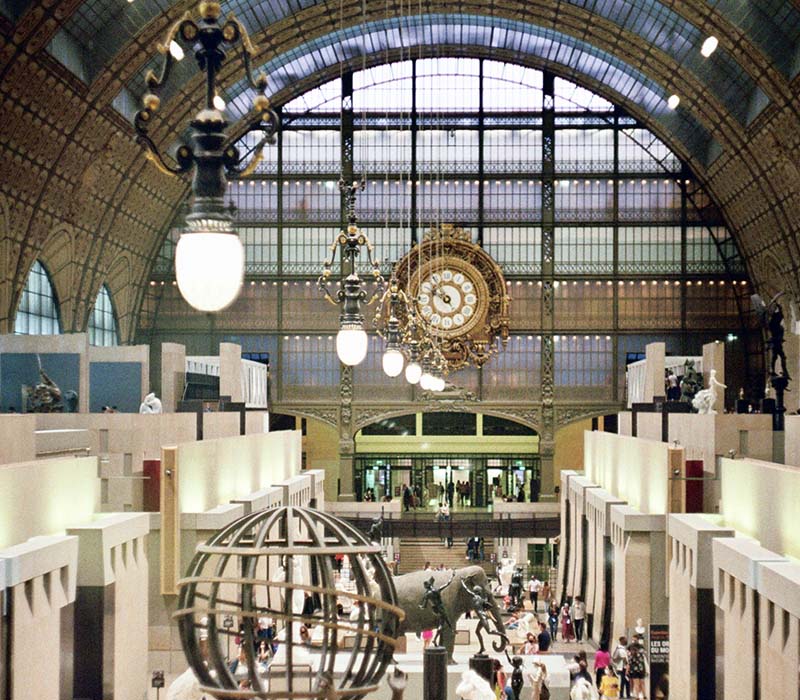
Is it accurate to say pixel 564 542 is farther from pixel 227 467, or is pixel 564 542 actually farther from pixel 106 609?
pixel 106 609

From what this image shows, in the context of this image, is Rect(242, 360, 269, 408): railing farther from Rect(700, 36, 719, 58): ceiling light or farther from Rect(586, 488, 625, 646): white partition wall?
Rect(700, 36, 719, 58): ceiling light

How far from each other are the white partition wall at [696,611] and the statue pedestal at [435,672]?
15.6ft

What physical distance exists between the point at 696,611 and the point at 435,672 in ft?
16.3

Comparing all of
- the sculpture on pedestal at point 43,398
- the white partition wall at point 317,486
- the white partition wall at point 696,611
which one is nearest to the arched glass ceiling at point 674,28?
the sculpture on pedestal at point 43,398

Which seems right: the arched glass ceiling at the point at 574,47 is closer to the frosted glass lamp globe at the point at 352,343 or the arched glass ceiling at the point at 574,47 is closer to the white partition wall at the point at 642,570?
the white partition wall at the point at 642,570

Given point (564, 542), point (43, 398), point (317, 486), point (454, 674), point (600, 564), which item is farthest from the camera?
point (317, 486)

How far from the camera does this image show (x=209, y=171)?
5.67 metres

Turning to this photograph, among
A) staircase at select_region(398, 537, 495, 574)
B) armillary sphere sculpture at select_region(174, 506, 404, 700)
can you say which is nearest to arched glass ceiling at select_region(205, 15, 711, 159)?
staircase at select_region(398, 537, 495, 574)

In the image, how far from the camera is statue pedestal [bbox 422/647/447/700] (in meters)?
16.5

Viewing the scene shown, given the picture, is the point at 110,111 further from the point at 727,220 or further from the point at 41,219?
the point at 727,220

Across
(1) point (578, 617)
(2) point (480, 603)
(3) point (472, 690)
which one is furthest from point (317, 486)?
(3) point (472, 690)

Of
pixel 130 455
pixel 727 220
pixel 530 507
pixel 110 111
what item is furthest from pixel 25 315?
pixel 727 220

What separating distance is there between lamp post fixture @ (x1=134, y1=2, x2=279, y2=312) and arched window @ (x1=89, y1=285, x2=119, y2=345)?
40.6 m

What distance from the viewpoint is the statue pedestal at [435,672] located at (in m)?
16.5
